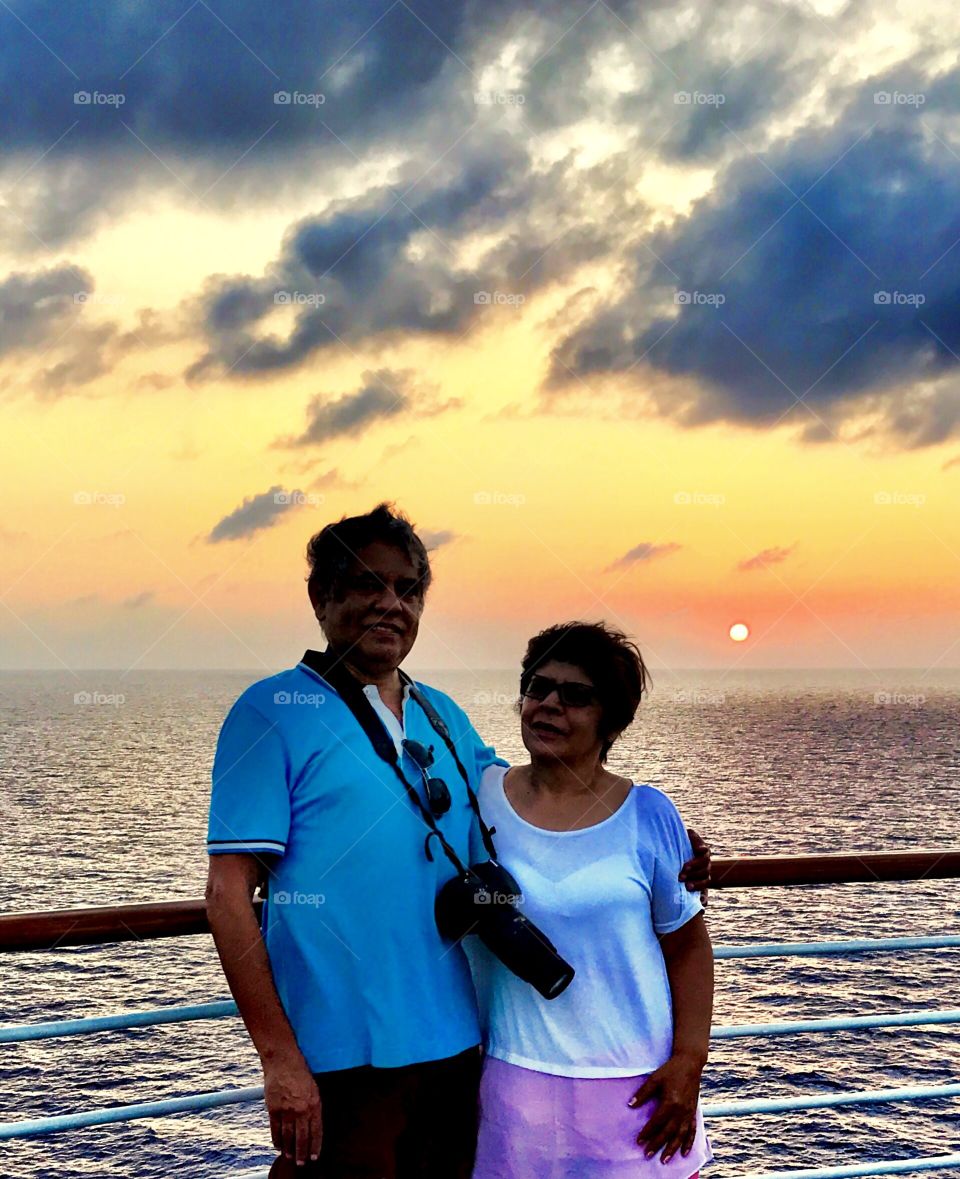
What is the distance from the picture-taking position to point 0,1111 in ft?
105

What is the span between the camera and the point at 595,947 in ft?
6.17

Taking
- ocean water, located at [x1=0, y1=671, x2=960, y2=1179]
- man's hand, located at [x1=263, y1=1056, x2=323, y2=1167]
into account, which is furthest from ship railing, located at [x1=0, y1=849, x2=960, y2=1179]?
ocean water, located at [x1=0, y1=671, x2=960, y2=1179]

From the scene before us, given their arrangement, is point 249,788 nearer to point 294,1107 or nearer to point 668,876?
point 294,1107

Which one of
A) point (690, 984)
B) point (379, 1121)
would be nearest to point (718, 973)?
point (690, 984)

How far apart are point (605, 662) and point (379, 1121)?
2.83 ft

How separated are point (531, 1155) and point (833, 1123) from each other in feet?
123

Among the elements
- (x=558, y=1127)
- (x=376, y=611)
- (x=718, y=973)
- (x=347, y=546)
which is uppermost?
(x=347, y=546)

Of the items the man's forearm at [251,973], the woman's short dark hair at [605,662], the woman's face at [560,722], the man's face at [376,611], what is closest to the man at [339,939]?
the man's forearm at [251,973]

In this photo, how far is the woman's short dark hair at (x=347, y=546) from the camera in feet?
6.64

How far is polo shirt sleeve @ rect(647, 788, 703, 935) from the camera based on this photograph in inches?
75.8

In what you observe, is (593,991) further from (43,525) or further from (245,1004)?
(43,525)

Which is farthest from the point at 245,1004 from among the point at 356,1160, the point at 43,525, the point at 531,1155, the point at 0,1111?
the point at 43,525

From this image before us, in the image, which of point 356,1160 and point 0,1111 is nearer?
point 356,1160

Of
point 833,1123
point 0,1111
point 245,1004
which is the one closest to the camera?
point 245,1004
